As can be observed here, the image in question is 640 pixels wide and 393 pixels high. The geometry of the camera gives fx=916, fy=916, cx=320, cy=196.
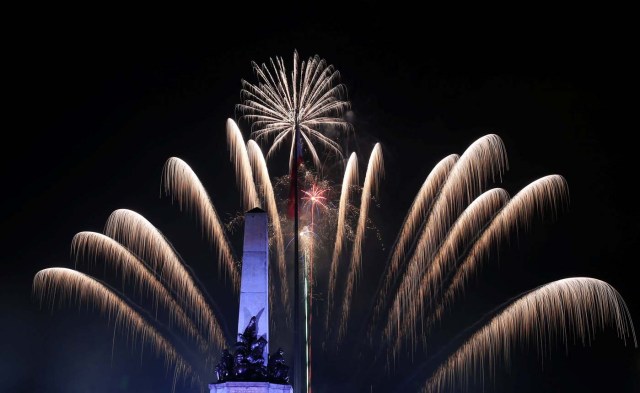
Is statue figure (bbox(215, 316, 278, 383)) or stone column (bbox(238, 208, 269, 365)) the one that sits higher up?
stone column (bbox(238, 208, 269, 365))

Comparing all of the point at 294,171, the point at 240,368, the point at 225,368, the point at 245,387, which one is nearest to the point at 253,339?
the point at 240,368

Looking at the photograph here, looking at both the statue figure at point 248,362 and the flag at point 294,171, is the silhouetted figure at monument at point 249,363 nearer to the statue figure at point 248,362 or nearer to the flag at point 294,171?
the statue figure at point 248,362

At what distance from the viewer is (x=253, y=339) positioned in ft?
102

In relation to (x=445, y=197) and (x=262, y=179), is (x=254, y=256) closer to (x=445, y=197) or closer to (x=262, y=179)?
(x=262, y=179)

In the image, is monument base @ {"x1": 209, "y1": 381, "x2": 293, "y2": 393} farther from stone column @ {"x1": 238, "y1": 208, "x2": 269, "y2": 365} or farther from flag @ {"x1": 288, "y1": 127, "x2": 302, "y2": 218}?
flag @ {"x1": 288, "y1": 127, "x2": 302, "y2": 218}

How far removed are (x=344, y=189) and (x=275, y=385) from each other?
907 centimetres

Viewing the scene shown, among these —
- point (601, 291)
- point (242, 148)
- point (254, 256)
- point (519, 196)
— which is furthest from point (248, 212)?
point (601, 291)

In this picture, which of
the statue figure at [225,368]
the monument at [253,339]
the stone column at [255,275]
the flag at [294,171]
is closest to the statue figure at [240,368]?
the monument at [253,339]

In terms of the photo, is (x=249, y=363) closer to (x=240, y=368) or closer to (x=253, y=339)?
(x=240, y=368)

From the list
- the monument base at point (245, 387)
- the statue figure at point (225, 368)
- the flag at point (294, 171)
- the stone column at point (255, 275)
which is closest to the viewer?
the monument base at point (245, 387)

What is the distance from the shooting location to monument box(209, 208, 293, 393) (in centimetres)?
3073

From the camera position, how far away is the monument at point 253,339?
30.7 m

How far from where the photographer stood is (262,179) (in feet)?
120

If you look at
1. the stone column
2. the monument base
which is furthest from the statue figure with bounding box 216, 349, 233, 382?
the stone column
